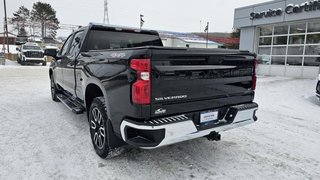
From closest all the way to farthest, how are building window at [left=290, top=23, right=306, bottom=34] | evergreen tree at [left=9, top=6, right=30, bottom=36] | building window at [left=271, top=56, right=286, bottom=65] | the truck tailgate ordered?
the truck tailgate → building window at [left=290, top=23, right=306, bottom=34] → building window at [left=271, top=56, right=286, bottom=65] → evergreen tree at [left=9, top=6, right=30, bottom=36]

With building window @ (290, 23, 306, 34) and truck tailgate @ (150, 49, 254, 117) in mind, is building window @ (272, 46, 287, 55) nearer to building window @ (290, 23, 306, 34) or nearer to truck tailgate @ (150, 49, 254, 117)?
building window @ (290, 23, 306, 34)

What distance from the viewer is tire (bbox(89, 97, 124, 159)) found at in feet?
10.7

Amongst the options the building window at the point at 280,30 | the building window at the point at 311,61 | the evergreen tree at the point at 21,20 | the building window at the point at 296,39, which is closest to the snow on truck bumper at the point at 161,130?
the building window at the point at 311,61

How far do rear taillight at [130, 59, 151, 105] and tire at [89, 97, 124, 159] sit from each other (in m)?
0.84

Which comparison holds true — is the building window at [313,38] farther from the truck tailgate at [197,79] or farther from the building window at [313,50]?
the truck tailgate at [197,79]

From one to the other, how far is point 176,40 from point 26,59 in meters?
24.3

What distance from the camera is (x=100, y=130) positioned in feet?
11.4

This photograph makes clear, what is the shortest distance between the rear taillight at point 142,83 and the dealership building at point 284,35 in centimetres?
1357

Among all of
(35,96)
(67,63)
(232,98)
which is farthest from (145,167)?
(35,96)

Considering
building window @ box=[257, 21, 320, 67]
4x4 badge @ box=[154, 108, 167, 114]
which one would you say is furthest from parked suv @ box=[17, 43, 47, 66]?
4x4 badge @ box=[154, 108, 167, 114]

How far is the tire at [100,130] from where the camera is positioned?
326cm

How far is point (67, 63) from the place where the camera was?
506cm

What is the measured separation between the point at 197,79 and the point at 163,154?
1.34m

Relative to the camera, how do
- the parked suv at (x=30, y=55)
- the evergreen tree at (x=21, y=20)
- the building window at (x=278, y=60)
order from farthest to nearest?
the evergreen tree at (x=21, y=20) → the parked suv at (x=30, y=55) → the building window at (x=278, y=60)
